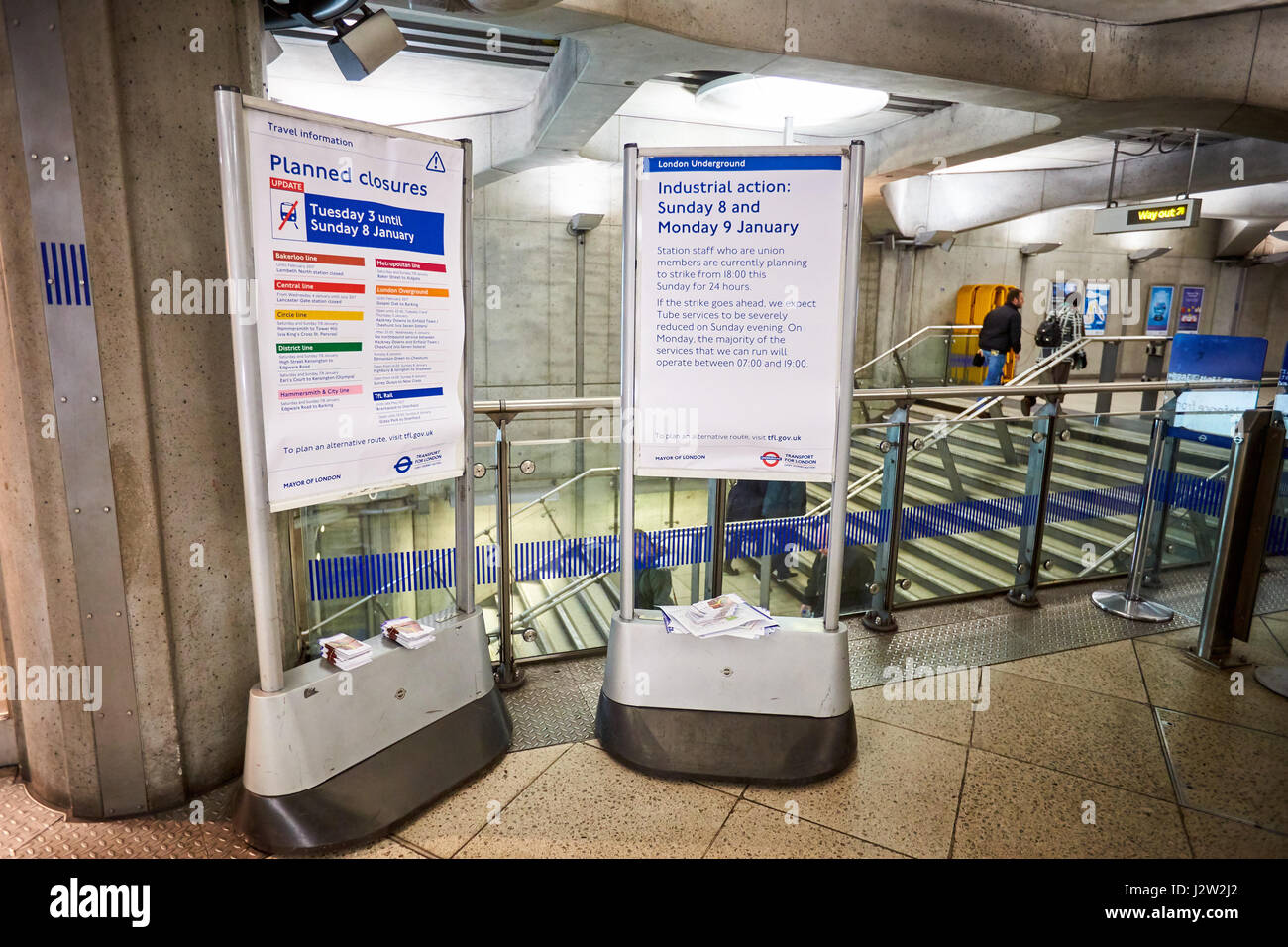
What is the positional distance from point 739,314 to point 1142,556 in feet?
9.77

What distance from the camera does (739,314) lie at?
249cm

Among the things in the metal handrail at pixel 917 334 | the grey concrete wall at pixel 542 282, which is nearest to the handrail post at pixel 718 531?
the grey concrete wall at pixel 542 282

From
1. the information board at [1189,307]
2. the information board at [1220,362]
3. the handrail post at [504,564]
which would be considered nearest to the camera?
the handrail post at [504,564]

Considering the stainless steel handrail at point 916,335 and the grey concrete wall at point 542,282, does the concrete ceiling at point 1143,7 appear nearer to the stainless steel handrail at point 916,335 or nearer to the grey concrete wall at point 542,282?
the grey concrete wall at point 542,282

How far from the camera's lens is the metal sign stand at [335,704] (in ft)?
6.45

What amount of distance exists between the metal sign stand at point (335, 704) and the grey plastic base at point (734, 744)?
519mm

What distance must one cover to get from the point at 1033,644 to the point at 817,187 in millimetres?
2460

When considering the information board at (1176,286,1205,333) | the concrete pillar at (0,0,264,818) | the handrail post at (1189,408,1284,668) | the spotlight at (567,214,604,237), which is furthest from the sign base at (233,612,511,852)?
the information board at (1176,286,1205,333)

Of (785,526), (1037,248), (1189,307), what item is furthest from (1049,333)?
(785,526)

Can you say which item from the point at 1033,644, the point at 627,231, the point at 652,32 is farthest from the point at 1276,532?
the point at 652,32

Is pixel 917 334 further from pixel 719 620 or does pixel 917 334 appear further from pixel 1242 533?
pixel 719 620

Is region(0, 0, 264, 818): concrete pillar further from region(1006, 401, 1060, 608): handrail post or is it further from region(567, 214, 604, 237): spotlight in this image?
region(567, 214, 604, 237): spotlight

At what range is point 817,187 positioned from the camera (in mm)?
2398
